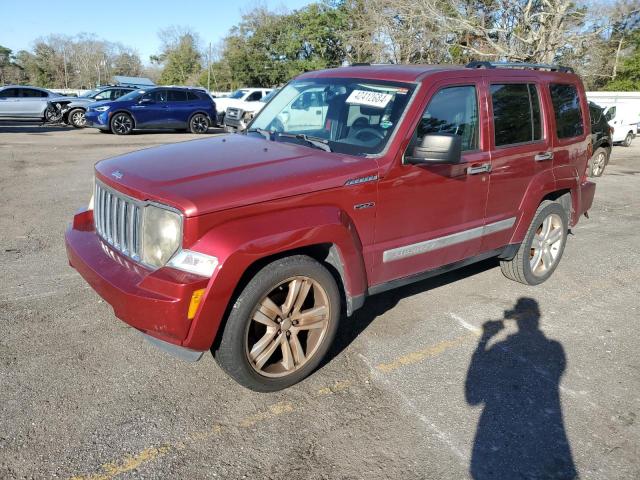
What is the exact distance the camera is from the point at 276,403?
10.6 feet

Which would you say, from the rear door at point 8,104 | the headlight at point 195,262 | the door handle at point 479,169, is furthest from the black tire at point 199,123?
the headlight at point 195,262

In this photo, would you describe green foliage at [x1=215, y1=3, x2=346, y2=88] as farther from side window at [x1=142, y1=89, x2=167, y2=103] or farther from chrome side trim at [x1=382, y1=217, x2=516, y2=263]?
chrome side trim at [x1=382, y1=217, x2=516, y2=263]

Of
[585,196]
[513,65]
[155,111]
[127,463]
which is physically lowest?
[127,463]

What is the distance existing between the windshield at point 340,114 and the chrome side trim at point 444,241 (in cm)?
73

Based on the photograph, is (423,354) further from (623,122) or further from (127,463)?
(623,122)

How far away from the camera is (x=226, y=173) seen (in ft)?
10.4

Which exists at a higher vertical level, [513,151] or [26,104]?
[513,151]

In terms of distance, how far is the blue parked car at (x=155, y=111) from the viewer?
17969 millimetres

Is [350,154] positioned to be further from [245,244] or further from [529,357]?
[529,357]

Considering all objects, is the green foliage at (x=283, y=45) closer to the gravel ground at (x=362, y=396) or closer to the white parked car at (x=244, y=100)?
the white parked car at (x=244, y=100)

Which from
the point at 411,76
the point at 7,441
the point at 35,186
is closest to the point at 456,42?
the point at 35,186

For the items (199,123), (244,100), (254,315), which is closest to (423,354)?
(254,315)

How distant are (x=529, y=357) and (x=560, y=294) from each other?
148 centimetres

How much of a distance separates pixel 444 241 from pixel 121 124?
16585 millimetres
